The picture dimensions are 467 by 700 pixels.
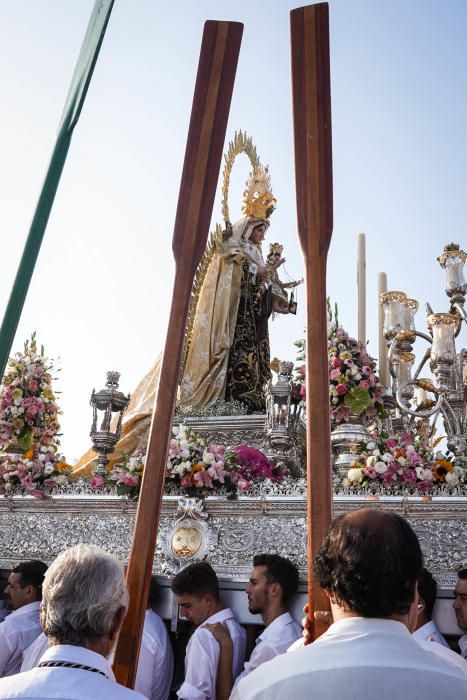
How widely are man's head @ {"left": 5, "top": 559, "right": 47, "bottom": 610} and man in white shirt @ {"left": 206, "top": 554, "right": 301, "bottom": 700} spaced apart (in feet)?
3.75

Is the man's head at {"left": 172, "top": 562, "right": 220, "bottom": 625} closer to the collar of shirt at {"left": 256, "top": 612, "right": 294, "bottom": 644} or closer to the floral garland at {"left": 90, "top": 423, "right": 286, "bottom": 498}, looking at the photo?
the collar of shirt at {"left": 256, "top": 612, "right": 294, "bottom": 644}

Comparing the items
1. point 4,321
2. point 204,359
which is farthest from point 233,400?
point 4,321

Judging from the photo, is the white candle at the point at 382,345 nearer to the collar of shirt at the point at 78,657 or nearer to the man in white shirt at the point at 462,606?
the man in white shirt at the point at 462,606

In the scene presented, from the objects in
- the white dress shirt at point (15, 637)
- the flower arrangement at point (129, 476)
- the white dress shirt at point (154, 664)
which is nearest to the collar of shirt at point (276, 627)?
the white dress shirt at point (154, 664)

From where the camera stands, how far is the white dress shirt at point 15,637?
12.3 ft

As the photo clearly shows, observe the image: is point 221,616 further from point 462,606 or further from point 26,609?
point 462,606

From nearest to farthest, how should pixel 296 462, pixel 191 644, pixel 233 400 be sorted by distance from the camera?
pixel 191 644 < pixel 296 462 < pixel 233 400

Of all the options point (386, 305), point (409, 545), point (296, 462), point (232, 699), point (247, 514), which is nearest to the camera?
point (232, 699)

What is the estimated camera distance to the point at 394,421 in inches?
315

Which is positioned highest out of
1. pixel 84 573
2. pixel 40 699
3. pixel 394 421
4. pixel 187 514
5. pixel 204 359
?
pixel 204 359

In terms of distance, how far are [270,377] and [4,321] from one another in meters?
5.77

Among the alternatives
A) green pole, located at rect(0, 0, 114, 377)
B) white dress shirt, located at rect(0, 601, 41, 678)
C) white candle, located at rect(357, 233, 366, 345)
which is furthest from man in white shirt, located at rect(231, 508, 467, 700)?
white candle, located at rect(357, 233, 366, 345)

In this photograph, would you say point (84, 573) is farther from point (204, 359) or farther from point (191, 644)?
point (204, 359)

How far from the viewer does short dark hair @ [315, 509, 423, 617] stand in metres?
1.53
